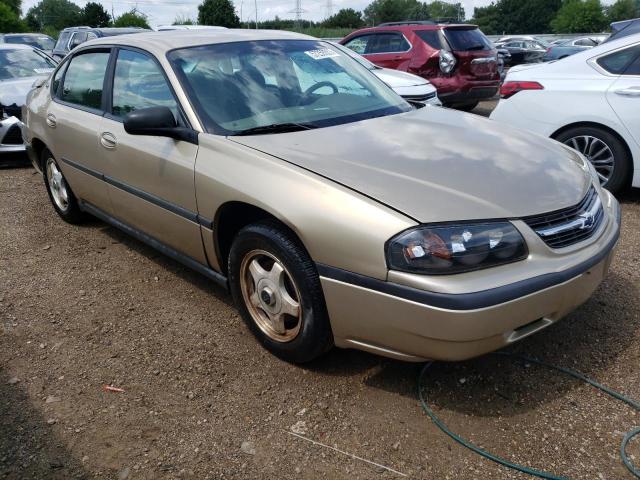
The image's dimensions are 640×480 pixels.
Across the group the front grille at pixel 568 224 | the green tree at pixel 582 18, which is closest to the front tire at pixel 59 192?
the front grille at pixel 568 224

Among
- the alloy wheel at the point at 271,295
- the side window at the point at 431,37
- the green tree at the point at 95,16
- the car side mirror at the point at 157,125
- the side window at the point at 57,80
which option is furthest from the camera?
the green tree at the point at 95,16

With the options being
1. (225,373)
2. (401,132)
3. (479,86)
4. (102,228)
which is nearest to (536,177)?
(401,132)

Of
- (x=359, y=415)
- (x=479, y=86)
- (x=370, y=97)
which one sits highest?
(x=370, y=97)

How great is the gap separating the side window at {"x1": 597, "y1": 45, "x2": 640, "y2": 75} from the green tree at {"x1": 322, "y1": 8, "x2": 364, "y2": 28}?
3311 inches

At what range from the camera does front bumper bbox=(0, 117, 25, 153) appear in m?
7.55

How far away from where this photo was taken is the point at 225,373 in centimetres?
293

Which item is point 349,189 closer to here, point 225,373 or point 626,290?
point 225,373

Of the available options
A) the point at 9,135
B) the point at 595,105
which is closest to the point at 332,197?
the point at 595,105

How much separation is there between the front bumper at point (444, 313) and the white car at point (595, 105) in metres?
2.88

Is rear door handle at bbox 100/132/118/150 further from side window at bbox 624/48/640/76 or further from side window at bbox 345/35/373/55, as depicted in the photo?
side window at bbox 345/35/373/55

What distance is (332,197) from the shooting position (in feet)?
8.01

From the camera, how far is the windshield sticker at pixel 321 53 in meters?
3.83

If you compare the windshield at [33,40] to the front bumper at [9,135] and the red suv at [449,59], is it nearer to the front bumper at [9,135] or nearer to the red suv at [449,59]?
the front bumper at [9,135]

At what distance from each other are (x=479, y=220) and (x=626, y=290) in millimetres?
1817
